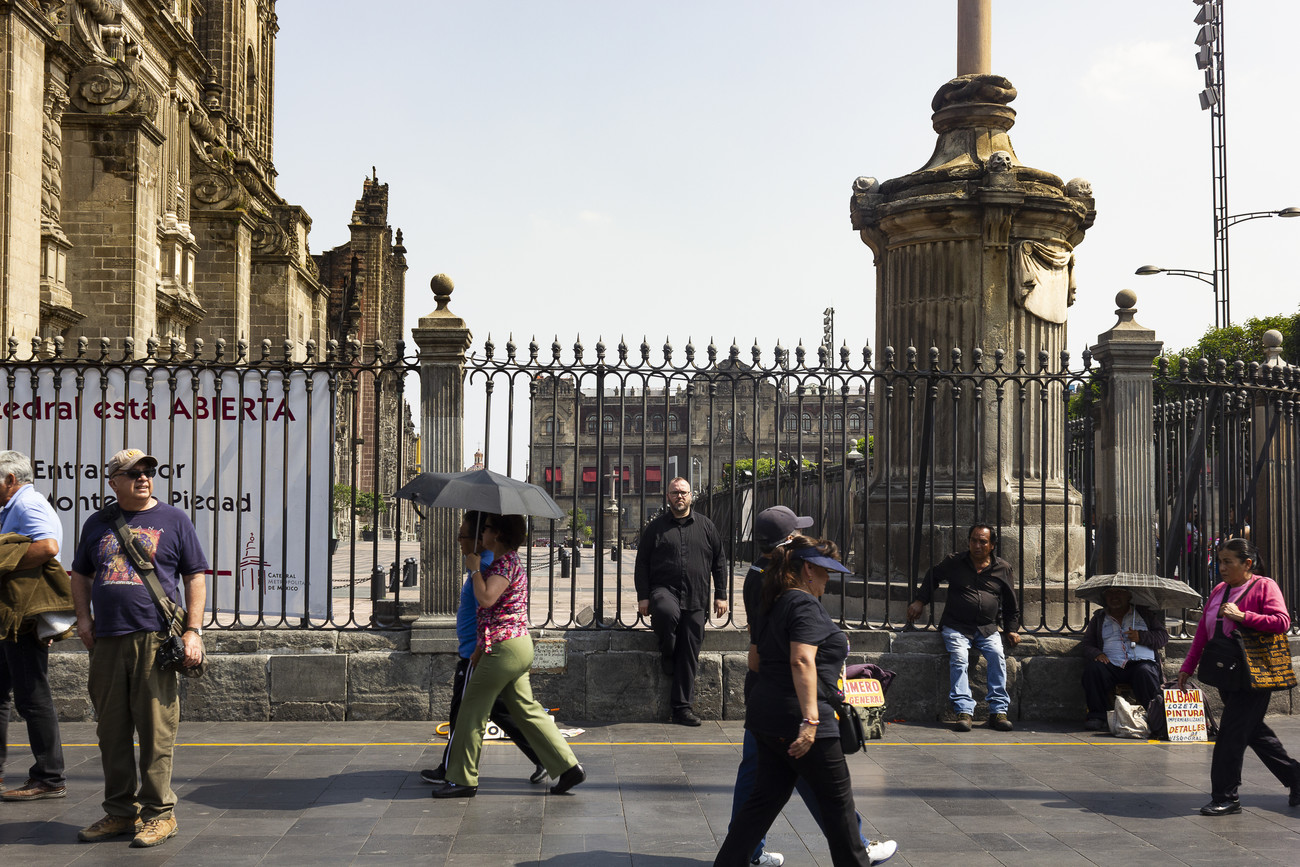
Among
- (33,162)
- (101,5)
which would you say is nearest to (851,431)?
(101,5)

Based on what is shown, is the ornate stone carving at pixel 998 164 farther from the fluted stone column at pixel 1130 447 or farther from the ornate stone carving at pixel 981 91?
the fluted stone column at pixel 1130 447

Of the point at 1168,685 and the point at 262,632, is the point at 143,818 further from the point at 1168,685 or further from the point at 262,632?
the point at 1168,685

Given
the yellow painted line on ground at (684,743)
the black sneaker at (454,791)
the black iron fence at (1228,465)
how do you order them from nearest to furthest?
the black sneaker at (454,791) → the yellow painted line on ground at (684,743) → the black iron fence at (1228,465)

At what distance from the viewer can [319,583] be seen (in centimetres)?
874

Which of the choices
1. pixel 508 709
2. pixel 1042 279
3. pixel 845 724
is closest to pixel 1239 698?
pixel 845 724

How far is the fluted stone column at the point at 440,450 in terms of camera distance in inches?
337

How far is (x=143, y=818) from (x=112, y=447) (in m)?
4.14

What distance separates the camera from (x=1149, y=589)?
8.35m

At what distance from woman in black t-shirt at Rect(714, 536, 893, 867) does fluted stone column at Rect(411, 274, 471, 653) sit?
4.50 m

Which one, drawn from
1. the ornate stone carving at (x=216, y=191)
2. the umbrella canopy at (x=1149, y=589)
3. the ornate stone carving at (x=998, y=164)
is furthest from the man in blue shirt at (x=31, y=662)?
the ornate stone carving at (x=216, y=191)

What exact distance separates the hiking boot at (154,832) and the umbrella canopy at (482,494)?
73.1 inches

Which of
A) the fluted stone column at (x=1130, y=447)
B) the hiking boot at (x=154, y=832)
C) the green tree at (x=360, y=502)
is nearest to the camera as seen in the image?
the hiking boot at (x=154, y=832)

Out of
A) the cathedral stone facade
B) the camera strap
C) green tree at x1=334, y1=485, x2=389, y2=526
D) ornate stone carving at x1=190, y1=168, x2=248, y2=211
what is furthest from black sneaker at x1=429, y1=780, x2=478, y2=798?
green tree at x1=334, y1=485, x2=389, y2=526

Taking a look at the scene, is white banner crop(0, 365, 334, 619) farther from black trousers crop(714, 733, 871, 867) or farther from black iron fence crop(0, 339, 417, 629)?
black trousers crop(714, 733, 871, 867)
